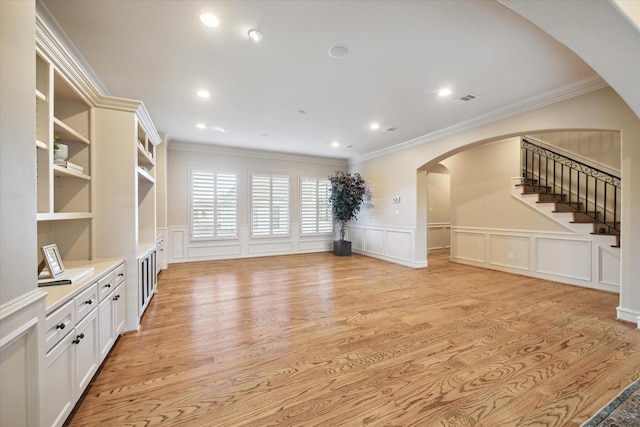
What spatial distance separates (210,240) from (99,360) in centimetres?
473

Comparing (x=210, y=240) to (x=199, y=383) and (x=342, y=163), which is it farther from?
(x=199, y=383)

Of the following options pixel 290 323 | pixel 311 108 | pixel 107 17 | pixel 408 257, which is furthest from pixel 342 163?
pixel 107 17

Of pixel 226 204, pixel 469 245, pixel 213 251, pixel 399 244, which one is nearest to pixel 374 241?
pixel 399 244

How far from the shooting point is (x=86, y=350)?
1.86 metres

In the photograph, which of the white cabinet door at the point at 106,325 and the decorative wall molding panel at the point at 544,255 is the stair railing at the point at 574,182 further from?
the white cabinet door at the point at 106,325

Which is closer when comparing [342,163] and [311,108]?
[311,108]

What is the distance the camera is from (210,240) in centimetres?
665

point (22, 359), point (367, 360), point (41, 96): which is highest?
point (41, 96)

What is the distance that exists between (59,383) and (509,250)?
6763 mm

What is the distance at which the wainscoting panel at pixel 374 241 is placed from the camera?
6984 mm

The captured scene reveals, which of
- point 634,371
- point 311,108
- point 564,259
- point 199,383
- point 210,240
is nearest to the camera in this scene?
point 199,383

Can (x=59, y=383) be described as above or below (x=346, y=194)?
below

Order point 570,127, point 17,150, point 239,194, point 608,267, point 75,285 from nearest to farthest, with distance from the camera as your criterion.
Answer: point 17,150, point 75,285, point 570,127, point 608,267, point 239,194

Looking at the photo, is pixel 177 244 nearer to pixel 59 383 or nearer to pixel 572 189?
pixel 59 383
